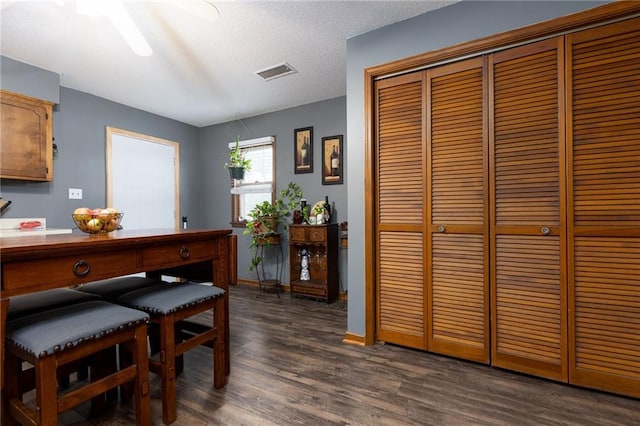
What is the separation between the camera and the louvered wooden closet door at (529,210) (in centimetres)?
185

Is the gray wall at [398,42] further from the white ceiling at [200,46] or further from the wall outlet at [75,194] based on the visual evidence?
the wall outlet at [75,194]

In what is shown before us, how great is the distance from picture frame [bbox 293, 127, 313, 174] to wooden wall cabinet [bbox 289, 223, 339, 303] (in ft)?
2.90

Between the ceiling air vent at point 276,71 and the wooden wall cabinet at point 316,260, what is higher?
the ceiling air vent at point 276,71

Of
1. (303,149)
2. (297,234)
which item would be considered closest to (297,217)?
(297,234)

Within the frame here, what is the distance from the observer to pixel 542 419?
1535mm

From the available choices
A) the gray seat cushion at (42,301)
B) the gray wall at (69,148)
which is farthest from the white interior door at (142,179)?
the gray seat cushion at (42,301)

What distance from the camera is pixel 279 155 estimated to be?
4.33 m

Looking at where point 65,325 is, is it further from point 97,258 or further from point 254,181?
point 254,181

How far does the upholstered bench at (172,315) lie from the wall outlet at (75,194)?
2269 mm

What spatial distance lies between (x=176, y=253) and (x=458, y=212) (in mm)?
1903

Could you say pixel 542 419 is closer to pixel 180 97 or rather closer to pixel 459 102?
pixel 459 102

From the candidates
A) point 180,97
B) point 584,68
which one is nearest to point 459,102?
point 584,68

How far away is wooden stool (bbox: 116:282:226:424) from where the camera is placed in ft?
4.94

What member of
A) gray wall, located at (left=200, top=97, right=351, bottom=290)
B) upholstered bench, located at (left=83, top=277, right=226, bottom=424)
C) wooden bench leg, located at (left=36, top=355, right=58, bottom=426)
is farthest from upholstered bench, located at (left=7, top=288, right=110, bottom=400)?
gray wall, located at (left=200, top=97, right=351, bottom=290)
